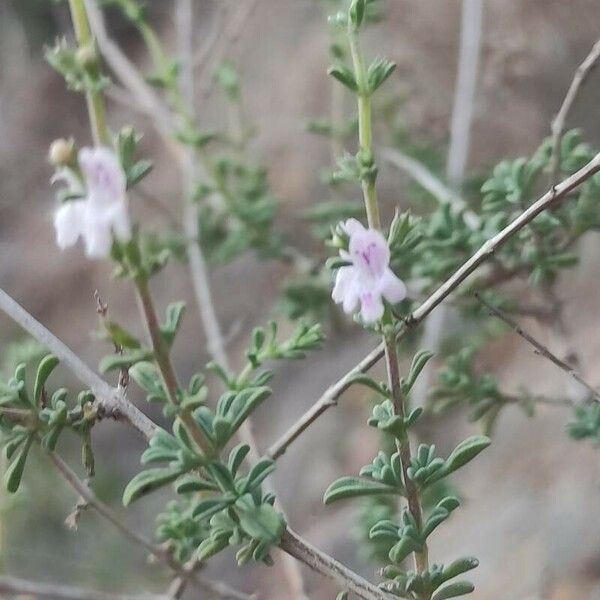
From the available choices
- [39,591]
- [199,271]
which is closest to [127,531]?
[39,591]

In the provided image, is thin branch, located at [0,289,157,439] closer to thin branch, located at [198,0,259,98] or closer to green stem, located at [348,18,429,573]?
green stem, located at [348,18,429,573]

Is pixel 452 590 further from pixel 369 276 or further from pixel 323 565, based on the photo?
pixel 369 276

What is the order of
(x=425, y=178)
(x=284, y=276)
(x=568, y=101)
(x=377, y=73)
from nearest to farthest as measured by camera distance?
(x=377, y=73)
(x=568, y=101)
(x=425, y=178)
(x=284, y=276)

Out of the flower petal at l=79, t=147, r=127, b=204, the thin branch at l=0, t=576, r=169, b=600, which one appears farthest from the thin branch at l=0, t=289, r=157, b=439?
the thin branch at l=0, t=576, r=169, b=600

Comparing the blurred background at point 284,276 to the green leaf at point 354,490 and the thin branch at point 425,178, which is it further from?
the green leaf at point 354,490

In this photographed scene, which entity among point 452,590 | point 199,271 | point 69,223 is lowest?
point 452,590

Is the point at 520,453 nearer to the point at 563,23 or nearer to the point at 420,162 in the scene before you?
the point at 420,162

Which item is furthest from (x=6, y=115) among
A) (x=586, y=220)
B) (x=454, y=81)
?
(x=586, y=220)

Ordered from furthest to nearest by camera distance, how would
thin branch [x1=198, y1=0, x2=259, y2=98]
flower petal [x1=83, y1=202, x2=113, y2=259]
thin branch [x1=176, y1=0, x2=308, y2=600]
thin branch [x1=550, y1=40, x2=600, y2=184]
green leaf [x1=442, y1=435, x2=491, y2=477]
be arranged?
thin branch [x1=198, y1=0, x2=259, y2=98]
thin branch [x1=176, y1=0, x2=308, y2=600]
thin branch [x1=550, y1=40, x2=600, y2=184]
green leaf [x1=442, y1=435, x2=491, y2=477]
flower petal [x1=83, y1=202, x2=113, y2=259]
